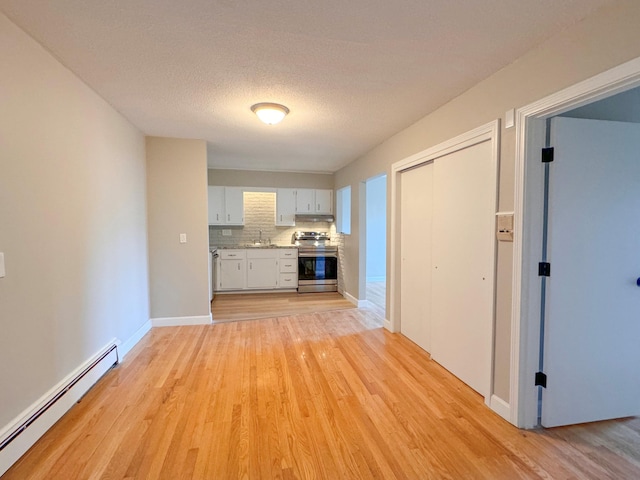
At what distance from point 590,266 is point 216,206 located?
5576 mm

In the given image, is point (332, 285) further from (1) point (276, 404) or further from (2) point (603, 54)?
(2) point (603, 54)

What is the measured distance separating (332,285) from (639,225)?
465 cm

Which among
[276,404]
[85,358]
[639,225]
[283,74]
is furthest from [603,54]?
[85,358]

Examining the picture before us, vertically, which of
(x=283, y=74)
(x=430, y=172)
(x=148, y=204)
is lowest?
(x=148, y=204)

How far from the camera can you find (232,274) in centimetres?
581

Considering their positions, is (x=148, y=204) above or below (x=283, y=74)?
below

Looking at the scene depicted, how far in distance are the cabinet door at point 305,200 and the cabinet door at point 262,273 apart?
1184mm

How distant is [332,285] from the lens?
6.10 metres

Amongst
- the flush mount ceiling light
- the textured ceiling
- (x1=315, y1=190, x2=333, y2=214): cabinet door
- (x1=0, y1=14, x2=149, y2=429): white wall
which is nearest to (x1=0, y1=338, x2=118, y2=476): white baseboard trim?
(x1=0, y1=14, x2=149, y2=429): white wall

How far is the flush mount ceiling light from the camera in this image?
2.70 meters

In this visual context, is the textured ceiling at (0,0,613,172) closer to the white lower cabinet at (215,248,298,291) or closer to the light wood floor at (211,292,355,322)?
the light wood floor at (211,292,355,322)

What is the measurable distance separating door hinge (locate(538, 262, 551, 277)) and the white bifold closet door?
0.93ft

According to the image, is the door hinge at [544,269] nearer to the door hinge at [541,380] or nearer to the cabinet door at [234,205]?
the door hinge at [541,380]

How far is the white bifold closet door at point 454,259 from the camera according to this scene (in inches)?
88.5
